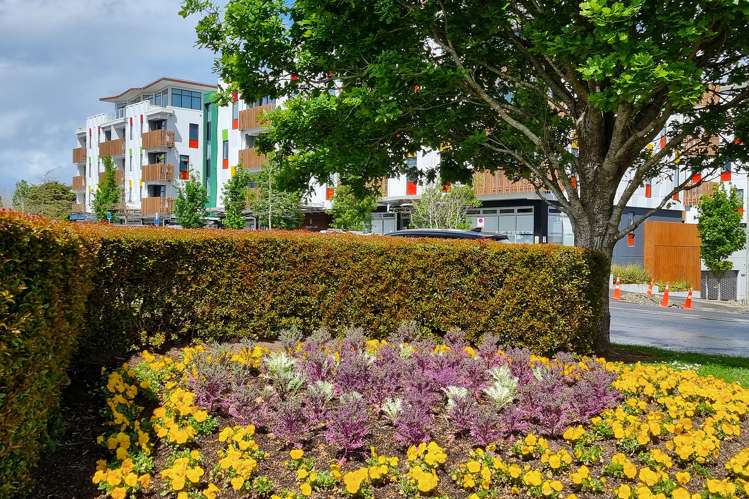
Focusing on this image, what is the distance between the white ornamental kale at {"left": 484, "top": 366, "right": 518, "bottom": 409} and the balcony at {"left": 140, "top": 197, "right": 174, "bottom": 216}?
5493cm

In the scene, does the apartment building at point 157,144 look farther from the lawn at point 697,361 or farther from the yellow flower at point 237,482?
the yellow flower at point 237,482

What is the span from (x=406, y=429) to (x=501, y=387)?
1224mm

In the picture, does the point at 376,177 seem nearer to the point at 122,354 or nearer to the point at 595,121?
the point at 595,121

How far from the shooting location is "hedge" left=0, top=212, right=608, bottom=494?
7375 mm

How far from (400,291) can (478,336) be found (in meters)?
1.17

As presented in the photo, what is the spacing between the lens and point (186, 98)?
200ft

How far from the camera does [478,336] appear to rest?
29.2 feet

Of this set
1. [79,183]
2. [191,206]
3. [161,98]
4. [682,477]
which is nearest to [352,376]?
[682,477]

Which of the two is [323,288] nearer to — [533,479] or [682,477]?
[533,479]

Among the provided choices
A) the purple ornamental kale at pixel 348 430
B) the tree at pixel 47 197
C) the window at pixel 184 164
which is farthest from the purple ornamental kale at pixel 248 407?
the tree at pixel 47 197

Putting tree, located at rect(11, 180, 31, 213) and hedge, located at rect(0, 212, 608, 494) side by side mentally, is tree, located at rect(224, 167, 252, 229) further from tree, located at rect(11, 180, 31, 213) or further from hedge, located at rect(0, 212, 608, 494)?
hedge, located at rect(0, 212, 608, 494)

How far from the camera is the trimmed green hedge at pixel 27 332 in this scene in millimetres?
3721

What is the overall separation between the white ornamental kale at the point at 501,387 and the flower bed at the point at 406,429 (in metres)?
0.02

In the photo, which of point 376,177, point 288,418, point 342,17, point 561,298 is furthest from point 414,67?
point 288,418
